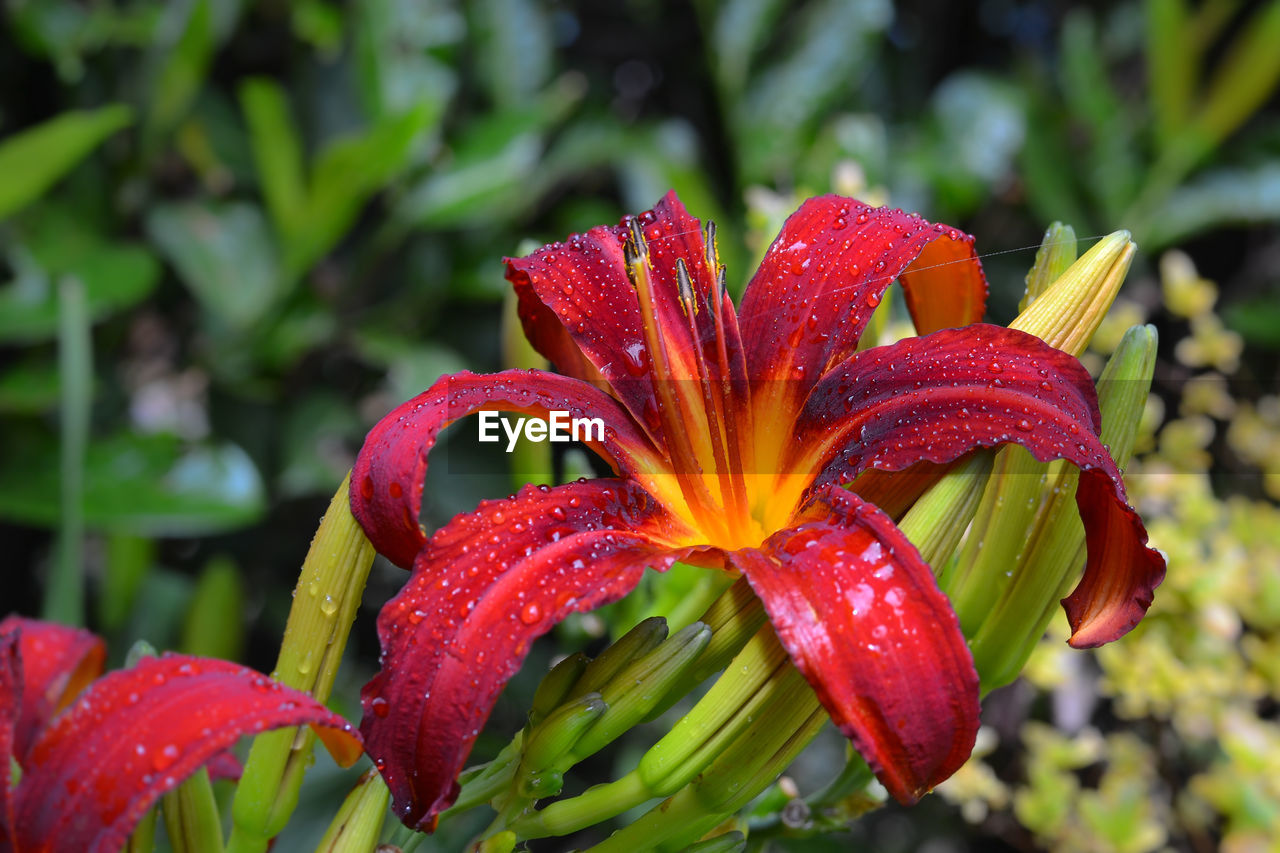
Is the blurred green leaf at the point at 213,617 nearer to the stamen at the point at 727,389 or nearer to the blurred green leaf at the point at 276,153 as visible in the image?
the blurred green leaf at the point at 276,153

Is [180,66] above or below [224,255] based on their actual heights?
above

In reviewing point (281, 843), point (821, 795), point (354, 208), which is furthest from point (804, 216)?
point (354, 208)

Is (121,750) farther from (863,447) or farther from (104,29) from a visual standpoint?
(104,29)

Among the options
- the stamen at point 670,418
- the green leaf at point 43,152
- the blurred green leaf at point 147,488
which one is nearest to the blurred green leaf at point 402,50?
the green leaf at point 43,152

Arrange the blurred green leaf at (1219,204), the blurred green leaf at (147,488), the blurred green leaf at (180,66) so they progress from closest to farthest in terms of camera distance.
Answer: the blurred green leaf at (147,488), the blurred green leaf at (180,66), the blurred green leaf at (1219,204)

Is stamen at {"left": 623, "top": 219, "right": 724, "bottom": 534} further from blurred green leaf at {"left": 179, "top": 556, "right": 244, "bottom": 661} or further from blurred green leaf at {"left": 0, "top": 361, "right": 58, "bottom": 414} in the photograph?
blurred green leaf at {"left": 0, "top": 361, "right": 58, "bottom": 414}

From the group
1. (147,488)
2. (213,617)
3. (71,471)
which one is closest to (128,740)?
(71,471)

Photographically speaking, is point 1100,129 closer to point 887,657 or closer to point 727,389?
point 727,389
